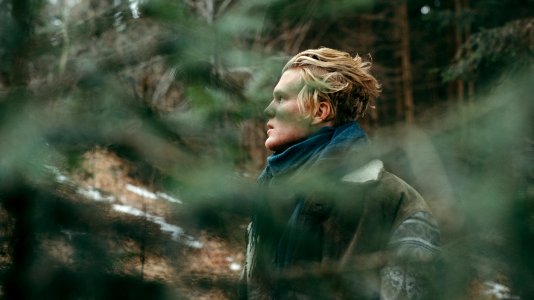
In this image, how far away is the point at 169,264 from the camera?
74cm

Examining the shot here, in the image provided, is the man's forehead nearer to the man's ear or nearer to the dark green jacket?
the dark green jacket

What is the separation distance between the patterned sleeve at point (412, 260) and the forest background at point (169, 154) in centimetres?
5

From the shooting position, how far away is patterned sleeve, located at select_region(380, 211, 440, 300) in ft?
2.20

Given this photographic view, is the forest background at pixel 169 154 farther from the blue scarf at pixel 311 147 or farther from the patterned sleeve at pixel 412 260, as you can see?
the blue scarf at pixel 311 147

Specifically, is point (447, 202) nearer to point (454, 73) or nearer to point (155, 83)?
point (155, 83)

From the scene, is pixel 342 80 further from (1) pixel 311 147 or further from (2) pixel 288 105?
(2) pixel 288 105

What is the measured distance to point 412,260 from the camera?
0.76 metres

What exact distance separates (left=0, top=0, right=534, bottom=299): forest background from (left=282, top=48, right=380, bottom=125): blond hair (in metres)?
0.37

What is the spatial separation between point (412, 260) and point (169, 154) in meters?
0.35

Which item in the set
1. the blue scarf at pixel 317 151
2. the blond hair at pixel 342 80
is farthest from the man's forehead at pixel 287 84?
the blond hair at pixel 342 80

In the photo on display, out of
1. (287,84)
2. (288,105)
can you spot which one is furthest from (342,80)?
(288,105)

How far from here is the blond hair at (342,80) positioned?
53.2 inches

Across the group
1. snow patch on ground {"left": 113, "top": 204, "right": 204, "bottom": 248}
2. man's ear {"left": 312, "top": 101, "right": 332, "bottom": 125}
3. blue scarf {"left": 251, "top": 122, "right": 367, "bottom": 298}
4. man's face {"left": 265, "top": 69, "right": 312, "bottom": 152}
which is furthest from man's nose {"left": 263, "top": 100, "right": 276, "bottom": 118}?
man's ear {"left": 312, "top": 101, "right": 332, "bottom": 125}

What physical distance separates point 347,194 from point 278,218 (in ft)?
0.32
